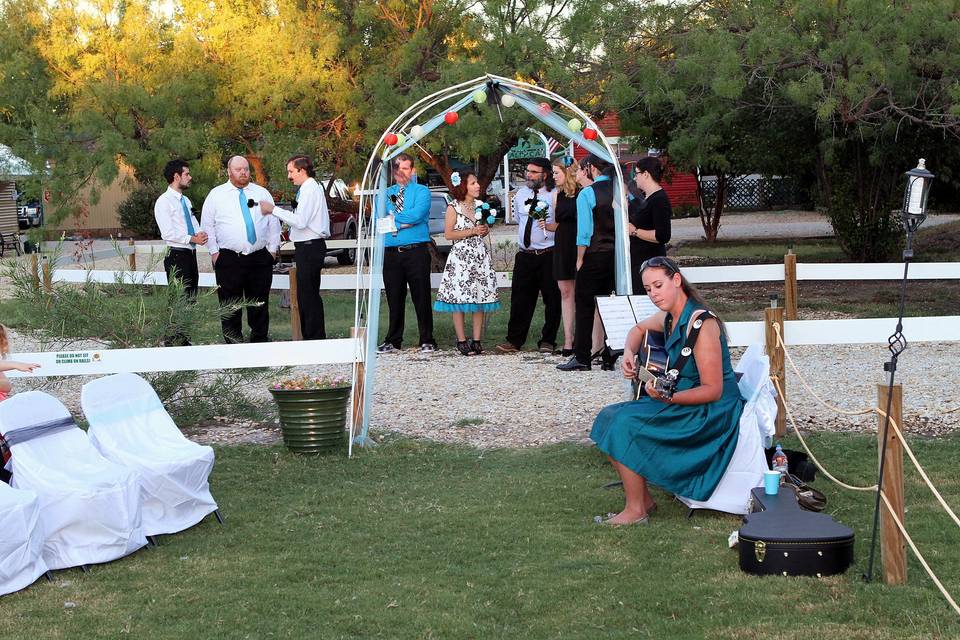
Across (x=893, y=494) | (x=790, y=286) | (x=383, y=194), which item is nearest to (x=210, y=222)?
(x=383, y=194)

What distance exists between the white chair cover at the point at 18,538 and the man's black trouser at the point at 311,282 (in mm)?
6268

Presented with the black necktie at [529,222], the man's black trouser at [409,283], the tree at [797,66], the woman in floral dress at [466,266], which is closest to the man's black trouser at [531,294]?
the black necktie at [529,222]

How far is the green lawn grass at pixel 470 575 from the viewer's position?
16.1ft

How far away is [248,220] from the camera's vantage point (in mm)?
11805

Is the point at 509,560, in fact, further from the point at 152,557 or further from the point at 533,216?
the point at 533,216

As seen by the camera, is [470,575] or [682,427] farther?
[682,427]

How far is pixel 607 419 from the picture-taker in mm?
6555

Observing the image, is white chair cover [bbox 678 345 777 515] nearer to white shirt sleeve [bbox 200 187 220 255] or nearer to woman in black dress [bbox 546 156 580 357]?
woman in black dress [bbox 546 156 580 357]

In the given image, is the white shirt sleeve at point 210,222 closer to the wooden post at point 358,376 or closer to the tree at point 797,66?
the wooden post at point 358,376

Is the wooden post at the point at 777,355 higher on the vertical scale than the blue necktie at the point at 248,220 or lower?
lower

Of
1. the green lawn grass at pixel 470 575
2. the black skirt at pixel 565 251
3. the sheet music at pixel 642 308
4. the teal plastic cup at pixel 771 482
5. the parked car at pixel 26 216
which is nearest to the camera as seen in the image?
the green lawn grass at pixel 470 575

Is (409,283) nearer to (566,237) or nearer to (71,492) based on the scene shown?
(566,237)

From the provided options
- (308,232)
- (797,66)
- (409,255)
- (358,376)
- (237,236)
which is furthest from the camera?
(797,66)

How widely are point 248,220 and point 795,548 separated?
302 inches
